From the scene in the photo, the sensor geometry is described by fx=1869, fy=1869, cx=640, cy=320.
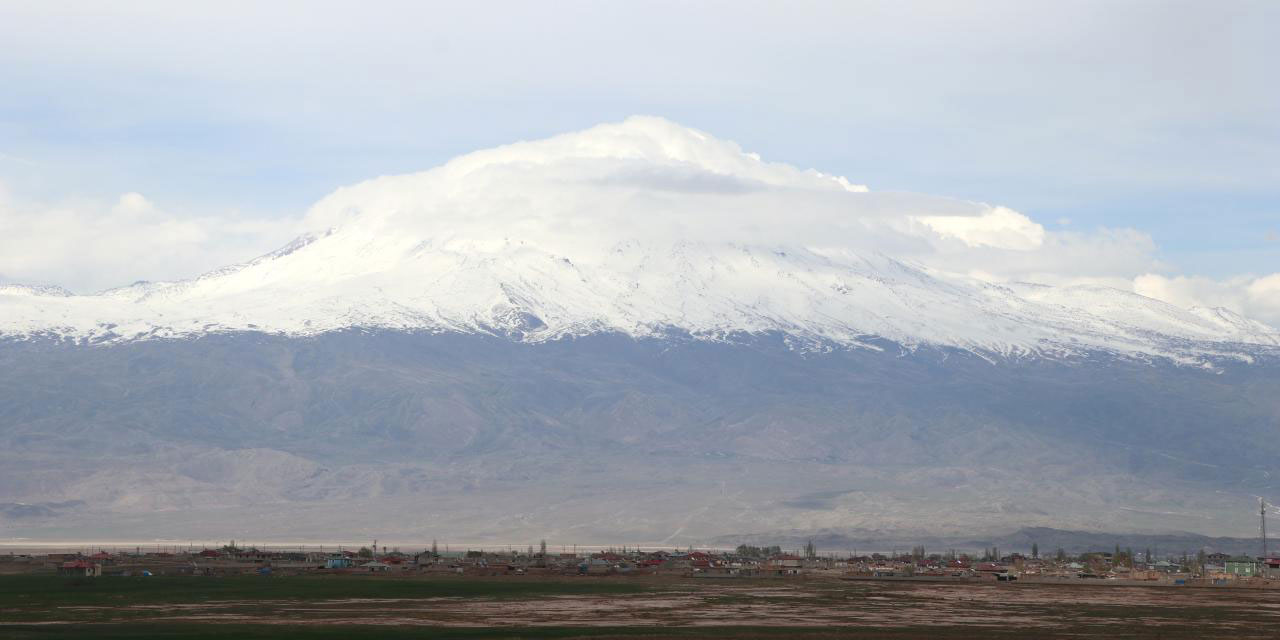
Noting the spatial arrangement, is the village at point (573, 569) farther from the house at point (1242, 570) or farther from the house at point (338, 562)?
the house at point (1242, 570)

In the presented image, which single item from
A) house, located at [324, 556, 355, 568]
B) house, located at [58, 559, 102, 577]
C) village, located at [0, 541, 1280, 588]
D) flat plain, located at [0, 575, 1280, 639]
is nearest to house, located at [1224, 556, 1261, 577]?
village, located at [0, 541, 1280, 588]

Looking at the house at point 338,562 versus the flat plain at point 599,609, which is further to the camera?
the house at point 338,562

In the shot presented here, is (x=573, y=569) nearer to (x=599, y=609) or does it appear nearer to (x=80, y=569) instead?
(x=80, y=569)

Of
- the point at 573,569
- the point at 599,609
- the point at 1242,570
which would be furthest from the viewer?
the point at 1242,570

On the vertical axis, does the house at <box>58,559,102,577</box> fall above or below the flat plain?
above

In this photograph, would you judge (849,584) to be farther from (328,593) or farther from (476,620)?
(476,620)

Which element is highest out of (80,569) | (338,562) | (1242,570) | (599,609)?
(338,562)

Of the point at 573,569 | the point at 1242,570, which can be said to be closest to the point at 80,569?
the point at 573,569

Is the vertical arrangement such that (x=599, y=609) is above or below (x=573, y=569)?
below

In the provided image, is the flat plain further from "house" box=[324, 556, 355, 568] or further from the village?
"house" box=[324, 556, 355, 568]

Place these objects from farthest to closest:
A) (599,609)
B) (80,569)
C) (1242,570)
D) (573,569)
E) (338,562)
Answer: (1242,570) < (338,562) < (573,569) < (80,569) < (599,609)

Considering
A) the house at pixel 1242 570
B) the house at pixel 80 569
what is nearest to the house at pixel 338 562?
the house at pixel 80 569

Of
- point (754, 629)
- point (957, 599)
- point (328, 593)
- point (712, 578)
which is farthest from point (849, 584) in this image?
point (754, 629)

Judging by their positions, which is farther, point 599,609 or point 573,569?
point 573,569
